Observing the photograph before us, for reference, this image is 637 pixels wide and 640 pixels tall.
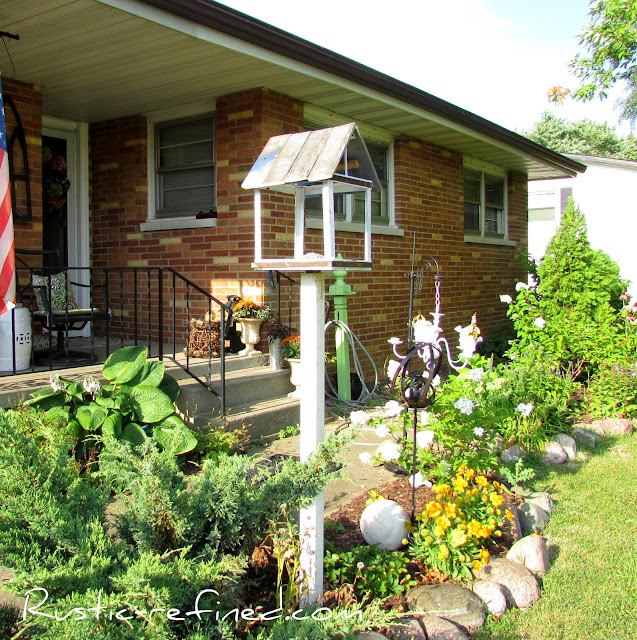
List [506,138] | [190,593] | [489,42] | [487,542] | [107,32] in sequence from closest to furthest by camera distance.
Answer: [190,593] → [487,542] → [107,32] → [506,138] → [489,42]

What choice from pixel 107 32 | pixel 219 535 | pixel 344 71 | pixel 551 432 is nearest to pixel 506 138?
pixel 344 71

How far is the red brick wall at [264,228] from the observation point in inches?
251

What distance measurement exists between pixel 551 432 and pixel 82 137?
5.89m

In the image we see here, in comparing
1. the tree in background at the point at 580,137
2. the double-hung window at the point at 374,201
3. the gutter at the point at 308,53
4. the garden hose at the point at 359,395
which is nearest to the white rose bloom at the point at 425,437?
the garden hose at the point at 359,395

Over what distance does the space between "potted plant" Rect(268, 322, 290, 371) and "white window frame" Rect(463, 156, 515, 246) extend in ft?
15.4

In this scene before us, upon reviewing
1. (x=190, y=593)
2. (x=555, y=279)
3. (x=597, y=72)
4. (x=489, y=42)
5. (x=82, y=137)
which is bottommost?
(x=190, y=593)

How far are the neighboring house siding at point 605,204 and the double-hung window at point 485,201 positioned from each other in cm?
559

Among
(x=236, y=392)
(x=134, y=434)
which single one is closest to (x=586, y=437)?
(x=236, y=392)

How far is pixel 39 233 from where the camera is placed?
6.00 metres

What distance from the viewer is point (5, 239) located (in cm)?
432

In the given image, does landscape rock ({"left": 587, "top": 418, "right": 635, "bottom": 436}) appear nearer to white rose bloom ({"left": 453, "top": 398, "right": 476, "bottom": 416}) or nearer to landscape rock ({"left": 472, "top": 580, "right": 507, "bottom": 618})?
white rose bloom ({"left": 453, "top": 398, "right": 476, "bottom": 416})

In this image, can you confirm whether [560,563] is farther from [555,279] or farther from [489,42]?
[489,42]

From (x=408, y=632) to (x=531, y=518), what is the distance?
151 cm

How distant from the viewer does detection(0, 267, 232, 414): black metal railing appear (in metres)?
5.11
